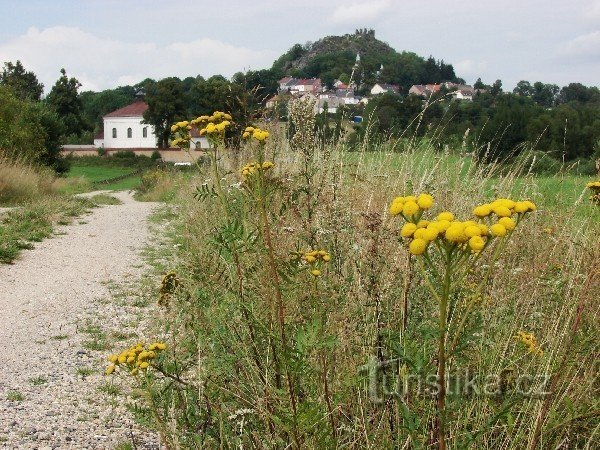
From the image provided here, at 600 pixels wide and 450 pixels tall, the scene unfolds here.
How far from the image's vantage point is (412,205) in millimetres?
1505

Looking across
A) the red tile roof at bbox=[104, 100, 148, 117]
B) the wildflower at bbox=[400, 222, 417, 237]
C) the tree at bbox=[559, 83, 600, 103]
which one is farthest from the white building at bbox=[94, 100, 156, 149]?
the wildflower at bbox=[400, 222, 417, 237]

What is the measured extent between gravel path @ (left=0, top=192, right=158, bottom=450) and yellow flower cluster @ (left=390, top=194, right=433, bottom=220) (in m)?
2.05

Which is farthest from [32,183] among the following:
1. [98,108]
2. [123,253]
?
[98,108]

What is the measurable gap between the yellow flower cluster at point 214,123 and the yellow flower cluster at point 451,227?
3.94 ft

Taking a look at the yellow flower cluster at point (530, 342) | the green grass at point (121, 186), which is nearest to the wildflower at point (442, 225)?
the yellow flower cluster at point (530, 342)

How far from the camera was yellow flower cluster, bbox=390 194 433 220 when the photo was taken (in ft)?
4.86

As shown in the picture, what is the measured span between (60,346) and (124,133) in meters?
69.3

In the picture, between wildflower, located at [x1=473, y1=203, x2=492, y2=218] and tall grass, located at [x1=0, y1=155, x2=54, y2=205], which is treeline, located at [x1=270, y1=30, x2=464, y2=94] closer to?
wildflower, located at [x1=473, y1=203, x2=492, y2=218]

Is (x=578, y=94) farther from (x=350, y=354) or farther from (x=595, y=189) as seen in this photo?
(x=350, y=354)

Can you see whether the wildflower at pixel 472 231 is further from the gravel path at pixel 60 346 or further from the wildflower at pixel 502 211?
the gravel path at pixel 60 346

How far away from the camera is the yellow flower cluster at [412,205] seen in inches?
58.3

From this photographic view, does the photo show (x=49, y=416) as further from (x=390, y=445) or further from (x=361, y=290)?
(x=390, y=445)

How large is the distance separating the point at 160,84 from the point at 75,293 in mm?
46940

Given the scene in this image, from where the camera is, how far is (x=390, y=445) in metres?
2.23
